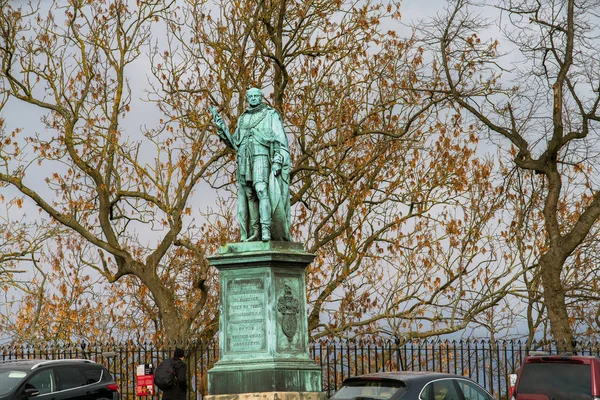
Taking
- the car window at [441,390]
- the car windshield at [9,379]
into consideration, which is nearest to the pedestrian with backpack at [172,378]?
the car windshield at [9,379]

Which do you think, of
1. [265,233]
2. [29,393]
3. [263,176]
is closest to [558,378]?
[265,233]

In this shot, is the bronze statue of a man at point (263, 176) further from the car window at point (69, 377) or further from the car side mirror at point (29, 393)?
the car window at point (69, 377)

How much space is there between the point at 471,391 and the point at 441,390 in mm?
823

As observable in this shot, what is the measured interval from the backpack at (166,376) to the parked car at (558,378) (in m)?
5.88

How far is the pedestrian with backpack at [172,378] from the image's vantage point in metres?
16.4

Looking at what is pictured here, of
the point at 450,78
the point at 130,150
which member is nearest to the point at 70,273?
the point at 130,150

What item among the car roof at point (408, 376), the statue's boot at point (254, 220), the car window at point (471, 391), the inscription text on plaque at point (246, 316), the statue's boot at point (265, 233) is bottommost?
the car window at point (471, 391)

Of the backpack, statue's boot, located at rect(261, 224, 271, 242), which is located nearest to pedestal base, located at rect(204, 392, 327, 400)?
statue's boot, located at rect(261, 224, 271, 242)

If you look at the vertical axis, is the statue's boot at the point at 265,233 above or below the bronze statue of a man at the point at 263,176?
below

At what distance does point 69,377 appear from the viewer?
17.2 metres

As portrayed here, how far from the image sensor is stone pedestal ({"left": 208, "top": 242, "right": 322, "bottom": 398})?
13477 millimetres

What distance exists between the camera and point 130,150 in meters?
24.4

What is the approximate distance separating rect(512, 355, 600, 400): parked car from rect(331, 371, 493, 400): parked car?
33.7 inches

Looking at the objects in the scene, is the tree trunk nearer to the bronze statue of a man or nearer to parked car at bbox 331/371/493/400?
parked car at bbox 331/371/493/400
